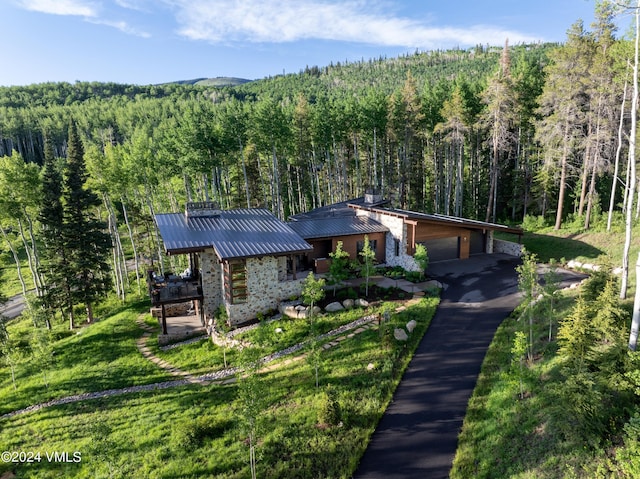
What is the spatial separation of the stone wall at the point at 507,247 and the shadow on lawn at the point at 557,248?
1.31m

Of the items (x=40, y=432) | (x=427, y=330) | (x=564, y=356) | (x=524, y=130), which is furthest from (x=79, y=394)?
(x=524, y=130)

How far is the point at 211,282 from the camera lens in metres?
20.1

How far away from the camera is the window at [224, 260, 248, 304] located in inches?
723

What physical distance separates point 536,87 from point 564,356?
3376 centimetres

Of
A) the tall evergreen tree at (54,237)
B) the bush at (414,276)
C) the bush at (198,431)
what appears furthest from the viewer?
the tall evergreen tree at (54,237)

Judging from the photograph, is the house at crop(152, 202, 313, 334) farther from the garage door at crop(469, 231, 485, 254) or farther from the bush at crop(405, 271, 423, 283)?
the garage door at crop(469, 231, 485, 254)

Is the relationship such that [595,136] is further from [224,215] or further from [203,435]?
[203,435]

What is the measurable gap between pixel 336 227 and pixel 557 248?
1587cm

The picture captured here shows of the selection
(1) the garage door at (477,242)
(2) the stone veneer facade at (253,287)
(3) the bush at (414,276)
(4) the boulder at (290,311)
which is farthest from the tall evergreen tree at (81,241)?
(1) the garage door at (477,242)

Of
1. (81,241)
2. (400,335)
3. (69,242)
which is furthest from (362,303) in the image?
(69,242)

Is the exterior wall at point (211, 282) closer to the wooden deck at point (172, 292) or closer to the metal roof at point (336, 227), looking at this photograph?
the wooden deck at point (172, 292)

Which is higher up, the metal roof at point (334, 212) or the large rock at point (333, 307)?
the metal roof at point (334, 212)

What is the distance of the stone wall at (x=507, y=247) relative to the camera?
88.3 ft

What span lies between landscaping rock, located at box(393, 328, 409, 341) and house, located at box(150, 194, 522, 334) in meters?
6.21
